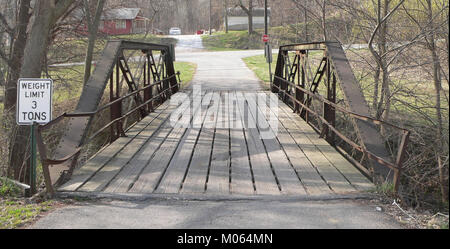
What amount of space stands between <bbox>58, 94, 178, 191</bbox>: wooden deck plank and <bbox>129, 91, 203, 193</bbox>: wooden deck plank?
0.65 m

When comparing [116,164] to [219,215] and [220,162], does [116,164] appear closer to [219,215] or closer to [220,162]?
[220,162]

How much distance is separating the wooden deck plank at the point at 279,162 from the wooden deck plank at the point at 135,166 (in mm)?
1837

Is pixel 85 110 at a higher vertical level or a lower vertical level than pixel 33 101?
lower

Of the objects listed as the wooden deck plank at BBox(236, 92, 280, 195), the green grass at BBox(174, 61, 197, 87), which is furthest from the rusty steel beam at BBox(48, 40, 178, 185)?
the green grass at BBox(174, 61, 197, 87)

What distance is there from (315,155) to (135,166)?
2721 millimetres

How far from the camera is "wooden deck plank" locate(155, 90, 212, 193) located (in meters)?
5.51

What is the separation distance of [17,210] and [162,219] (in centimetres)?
158

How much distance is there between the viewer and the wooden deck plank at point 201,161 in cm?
552

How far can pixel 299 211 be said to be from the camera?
15.2 ft

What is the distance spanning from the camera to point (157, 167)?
20.9ft

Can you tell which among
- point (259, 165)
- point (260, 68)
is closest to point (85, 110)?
point (259, 165)

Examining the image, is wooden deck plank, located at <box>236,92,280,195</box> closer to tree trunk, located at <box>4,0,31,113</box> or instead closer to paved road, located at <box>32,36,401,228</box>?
paved road, located at <box>32,36,401,228</box>
